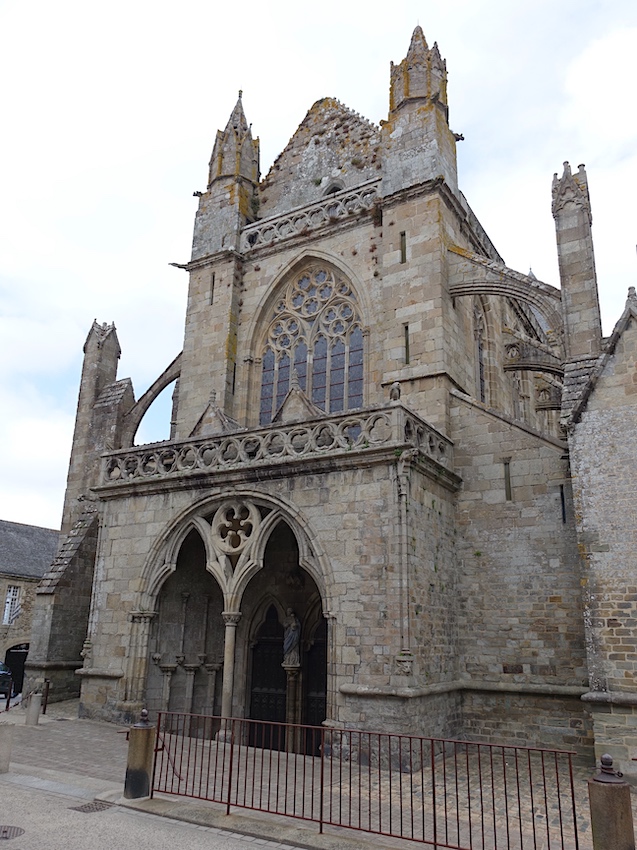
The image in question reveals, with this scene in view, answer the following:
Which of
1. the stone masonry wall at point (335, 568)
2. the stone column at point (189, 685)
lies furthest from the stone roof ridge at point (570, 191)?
the stone column at point (189, 685)

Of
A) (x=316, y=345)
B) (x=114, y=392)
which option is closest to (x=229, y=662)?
(x=316, y=345)

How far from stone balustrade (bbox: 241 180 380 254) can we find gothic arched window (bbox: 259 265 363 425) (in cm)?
107

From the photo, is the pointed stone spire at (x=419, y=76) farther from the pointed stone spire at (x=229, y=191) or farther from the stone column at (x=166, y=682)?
the stone column at (x=166, y=682)

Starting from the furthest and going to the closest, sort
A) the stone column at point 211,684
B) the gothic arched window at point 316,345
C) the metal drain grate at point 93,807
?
the gothic arched window at point 316,345 < the stone column at point 211,684 < the metal drain grate at point 93,807

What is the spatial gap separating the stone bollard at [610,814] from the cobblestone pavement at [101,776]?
1.18 metres

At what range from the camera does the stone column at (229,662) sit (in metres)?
11.3

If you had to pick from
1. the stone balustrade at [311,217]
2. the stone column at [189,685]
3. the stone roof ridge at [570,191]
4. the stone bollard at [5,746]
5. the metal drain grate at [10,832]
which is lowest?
the metal drain grate at [10,832]

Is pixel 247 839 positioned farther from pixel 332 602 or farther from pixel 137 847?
pixel 332 602

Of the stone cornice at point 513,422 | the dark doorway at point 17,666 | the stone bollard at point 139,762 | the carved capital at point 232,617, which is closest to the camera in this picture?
the stone bollard at point 139,762

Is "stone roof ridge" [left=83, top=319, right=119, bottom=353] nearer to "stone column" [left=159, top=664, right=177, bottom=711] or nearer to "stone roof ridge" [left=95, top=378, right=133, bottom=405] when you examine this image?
"stone roof ridge" [left=95, top=378, right=133, bottom=405]

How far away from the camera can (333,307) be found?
53.6ft

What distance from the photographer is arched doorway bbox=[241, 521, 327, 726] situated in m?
13.0

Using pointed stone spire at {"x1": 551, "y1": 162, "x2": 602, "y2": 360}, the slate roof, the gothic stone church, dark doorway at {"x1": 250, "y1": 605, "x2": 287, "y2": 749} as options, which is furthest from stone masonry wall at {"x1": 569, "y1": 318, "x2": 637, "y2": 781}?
the slate roof

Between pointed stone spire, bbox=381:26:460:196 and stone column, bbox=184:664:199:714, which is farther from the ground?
pointed stone spire, bbox=381:26:460:196
